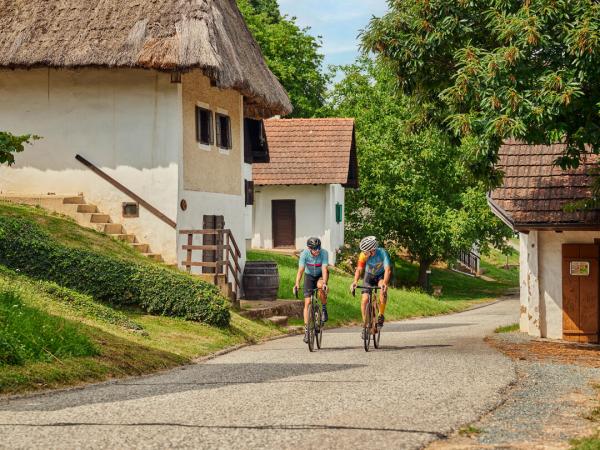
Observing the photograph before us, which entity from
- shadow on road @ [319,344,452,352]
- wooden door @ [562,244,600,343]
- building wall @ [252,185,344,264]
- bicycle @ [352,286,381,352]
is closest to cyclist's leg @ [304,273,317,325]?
→ bicycle @ [352,286,381,352]

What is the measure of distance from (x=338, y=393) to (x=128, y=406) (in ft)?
7.83

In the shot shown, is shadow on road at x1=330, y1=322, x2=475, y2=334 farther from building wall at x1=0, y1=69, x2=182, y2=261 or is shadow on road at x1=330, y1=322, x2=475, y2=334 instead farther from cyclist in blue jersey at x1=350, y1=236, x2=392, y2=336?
cyclist in blue jersey at x1=350, y1=236, x2=392, y2=336

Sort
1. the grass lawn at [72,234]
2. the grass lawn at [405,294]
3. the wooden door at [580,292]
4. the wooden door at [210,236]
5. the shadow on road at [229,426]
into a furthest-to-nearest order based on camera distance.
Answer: the grass lawn at [405,294], the wooden door at [210,236], the wooden door at [580,292], the grass lawn at [72,234], the shadow on road at [229,426]

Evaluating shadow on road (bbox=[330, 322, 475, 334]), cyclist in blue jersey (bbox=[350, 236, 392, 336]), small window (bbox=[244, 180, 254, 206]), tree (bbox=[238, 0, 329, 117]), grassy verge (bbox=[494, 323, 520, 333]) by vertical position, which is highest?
tree (bbox=[238, 0, 329, 117])

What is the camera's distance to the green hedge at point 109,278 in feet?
65.3

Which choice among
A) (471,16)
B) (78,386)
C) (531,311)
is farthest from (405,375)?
(531,311)

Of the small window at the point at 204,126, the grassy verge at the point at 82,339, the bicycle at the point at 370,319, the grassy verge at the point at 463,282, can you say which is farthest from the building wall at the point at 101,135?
the grassy verge at the point at 463,282

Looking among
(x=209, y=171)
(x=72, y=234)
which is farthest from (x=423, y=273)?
(x=72, y=234)

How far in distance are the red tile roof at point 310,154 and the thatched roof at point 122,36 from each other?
20229 mm

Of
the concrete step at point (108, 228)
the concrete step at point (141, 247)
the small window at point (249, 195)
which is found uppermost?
the small window at point (249, 195)

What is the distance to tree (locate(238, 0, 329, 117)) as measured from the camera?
202 feet

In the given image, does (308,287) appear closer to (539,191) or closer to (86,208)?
(539,191)

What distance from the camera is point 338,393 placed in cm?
1194

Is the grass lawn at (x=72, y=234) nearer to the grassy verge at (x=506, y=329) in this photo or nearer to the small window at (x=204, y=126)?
the small window at (x=204, y=126)
